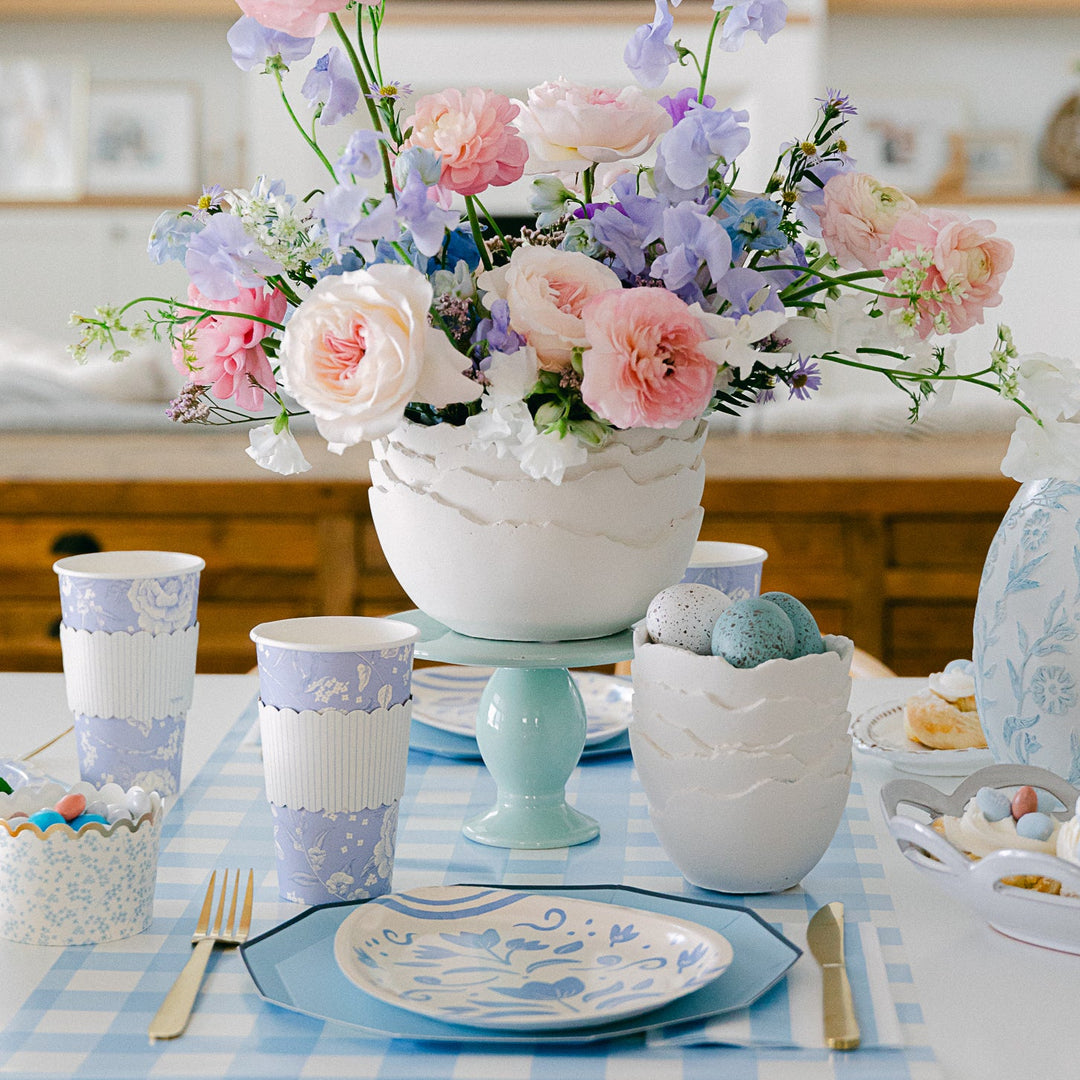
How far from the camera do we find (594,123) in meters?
0.69

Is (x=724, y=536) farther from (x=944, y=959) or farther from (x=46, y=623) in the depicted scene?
(x=944, y=959)

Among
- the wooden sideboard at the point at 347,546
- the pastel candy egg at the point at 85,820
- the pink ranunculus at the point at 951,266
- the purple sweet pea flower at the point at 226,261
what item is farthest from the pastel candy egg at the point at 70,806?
the wooden sideboard at the point at 347,546

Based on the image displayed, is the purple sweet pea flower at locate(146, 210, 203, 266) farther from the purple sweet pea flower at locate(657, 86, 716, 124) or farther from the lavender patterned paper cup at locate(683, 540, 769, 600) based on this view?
the lavender patterned paper cup at locate(683, 540, 769, 600)

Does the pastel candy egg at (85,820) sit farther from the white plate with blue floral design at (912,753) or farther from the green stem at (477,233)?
the white plate with blue floral design at (912,753)

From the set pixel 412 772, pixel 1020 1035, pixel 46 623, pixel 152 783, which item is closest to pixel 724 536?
pixel 46 623

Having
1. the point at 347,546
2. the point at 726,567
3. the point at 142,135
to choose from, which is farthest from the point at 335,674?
the point at 142,135

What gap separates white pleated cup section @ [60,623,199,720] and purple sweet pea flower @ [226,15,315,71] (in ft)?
1.08

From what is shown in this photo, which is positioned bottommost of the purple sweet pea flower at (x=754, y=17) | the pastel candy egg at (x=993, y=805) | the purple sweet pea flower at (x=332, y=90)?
the pastel candy egg at (x=993, y=805)

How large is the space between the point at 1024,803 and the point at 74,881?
1.49 ft

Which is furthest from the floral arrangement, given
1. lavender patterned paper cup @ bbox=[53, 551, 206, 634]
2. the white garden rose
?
lavender patterned paper cup @ bbox=[53, 551, 206, 634]

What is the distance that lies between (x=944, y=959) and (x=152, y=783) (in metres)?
0.46

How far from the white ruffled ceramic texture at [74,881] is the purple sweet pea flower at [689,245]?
353 mm

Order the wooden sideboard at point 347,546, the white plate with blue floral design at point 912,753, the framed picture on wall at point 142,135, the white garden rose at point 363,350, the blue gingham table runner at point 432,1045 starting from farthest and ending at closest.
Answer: the framed picture on wall at point 142,135
the wooden sideboard at point 347,546
the white plate with blue floral design at point 912,753
the white garden rose at point 363,350
the blue gingham table runner at point 432,1045

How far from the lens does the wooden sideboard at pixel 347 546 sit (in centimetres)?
Result: 207
